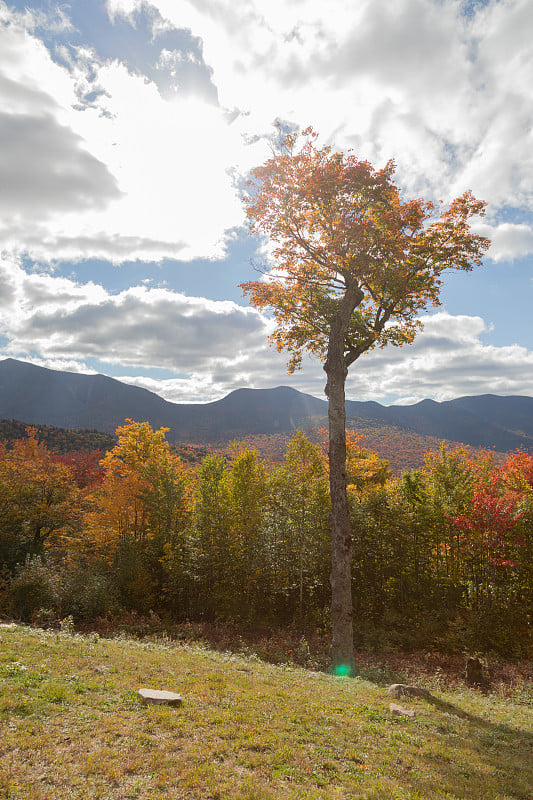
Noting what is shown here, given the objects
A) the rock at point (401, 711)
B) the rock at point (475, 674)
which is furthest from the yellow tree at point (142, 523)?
the rock at point (401, 711)

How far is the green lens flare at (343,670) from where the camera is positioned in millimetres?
11109

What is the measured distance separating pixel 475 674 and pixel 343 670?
154 inches

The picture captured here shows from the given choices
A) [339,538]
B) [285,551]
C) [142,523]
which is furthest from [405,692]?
[142,523]

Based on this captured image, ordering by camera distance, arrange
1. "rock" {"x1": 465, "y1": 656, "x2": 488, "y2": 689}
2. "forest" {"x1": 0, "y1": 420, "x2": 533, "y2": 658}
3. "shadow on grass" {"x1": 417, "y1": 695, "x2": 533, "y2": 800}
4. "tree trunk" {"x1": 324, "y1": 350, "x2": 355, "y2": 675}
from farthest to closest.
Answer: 1. "forest" {"x1": 0, "y1": 420, "x2": 533, "y2": 658}
2. "tree trunk" {"x1": 324, "y1": 350, "x2": 355, "y2": 675}
3. "rock" {"x1": 465, "y1": 656, "x2": 488, "y2": 689}
4. "shadow on grass" {"x1": 417, "y1": 695, "x2": 533, "y2": 800}

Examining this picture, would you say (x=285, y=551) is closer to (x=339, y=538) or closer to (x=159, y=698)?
(x=339, y=538)

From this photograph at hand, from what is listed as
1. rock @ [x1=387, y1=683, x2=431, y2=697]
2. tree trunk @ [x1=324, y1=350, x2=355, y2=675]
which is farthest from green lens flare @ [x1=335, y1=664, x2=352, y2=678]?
rock @ [x1=387, y1=683, x2=431, y2=697]

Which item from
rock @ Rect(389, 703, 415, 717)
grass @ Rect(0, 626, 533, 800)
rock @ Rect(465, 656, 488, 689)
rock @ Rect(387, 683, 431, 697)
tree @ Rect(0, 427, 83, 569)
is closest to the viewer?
grass @ Rect(0, 626, 533, 800)

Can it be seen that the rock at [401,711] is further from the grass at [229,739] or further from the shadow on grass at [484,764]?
the shadow on grass at [484,764]

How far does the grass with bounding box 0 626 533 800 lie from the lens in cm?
422

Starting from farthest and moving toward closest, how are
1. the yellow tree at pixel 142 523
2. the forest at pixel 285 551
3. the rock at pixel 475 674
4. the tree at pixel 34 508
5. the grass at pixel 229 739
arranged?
the tree at pixel 34 508 → the yellow tree at pixel 142 523 → the forest at pixel 285 551 → the rock at pixel 475 674 → the grass at pixel 229 739

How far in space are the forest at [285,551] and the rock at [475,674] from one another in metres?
2.73

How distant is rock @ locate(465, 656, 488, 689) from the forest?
2.73 metres

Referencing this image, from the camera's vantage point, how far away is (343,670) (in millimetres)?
11234

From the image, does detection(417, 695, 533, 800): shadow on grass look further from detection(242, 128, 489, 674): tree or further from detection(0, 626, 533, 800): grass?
detection(242, 128, 489, 674): tree
